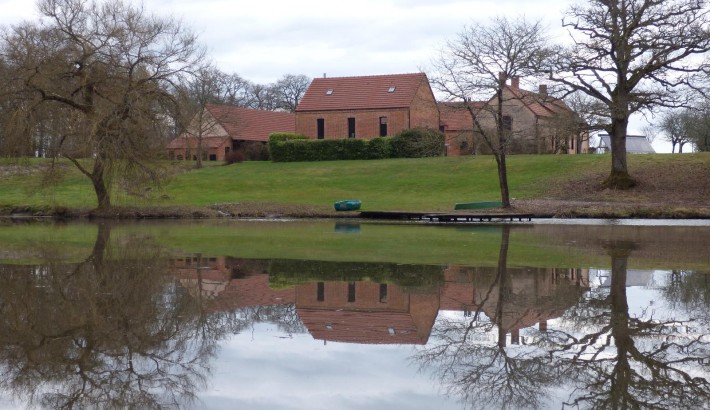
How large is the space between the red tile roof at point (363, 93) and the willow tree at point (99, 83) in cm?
3160

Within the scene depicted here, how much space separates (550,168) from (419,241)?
27.1m

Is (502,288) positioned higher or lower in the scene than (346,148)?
lower

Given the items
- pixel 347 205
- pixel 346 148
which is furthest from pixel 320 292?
pixel 346 148

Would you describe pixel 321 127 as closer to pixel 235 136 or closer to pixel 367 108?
pixel 367 108

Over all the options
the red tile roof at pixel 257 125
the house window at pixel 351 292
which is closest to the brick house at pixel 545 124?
the house window at pixel 351 292

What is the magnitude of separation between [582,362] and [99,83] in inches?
1183

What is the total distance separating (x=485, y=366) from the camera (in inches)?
341

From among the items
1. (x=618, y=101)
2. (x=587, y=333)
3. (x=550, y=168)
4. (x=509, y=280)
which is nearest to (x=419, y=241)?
(x=509, y=280)

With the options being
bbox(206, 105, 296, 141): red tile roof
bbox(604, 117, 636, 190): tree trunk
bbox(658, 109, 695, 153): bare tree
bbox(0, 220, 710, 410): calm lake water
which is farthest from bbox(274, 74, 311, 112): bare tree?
bbox(0, 220, 710, 410): calm lake water

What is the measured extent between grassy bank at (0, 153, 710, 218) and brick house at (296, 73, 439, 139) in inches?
374

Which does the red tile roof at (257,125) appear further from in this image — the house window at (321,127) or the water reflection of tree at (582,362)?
the water reflection of tree at (582,362)

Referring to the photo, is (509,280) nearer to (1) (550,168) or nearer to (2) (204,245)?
(2) (204,245)

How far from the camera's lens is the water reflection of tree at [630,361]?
7.40m

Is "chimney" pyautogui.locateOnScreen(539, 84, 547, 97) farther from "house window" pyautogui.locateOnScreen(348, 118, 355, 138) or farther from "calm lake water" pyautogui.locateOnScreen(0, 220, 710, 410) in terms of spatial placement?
"house window" pyautogui.locateOnScreen(348, 118, 355, 138)
